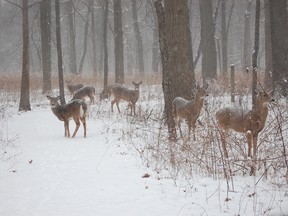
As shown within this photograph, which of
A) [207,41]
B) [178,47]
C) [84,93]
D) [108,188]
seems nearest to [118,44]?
[207,41]

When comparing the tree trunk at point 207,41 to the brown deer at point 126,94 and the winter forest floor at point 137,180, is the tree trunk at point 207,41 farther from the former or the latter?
the winter forest floor at point 137,180

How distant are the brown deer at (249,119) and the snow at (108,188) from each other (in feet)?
3.34

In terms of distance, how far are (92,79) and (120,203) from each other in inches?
764

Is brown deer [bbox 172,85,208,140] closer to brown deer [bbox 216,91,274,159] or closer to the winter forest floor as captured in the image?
the winter forest floor

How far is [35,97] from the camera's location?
18234 mm

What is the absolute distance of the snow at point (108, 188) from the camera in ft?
14.3

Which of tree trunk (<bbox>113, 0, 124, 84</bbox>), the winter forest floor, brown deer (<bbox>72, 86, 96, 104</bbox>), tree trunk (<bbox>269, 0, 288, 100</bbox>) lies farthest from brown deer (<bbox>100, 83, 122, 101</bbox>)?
the winter forest floor

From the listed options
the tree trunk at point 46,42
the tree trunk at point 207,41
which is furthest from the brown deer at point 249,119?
the tree trunk at point 46,42

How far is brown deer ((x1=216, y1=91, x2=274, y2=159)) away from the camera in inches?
239

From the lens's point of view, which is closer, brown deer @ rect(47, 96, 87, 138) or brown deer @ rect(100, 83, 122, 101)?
brown deer @ rect(47, 96, 87, 138)

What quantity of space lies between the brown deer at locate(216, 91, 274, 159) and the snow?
102cm

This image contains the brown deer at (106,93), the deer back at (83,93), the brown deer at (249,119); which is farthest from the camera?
the brown deer at (106,93)

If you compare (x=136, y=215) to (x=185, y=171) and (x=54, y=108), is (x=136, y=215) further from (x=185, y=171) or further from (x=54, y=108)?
(x=54, y=108)

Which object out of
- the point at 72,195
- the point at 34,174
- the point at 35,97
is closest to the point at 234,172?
the point at 72,195
